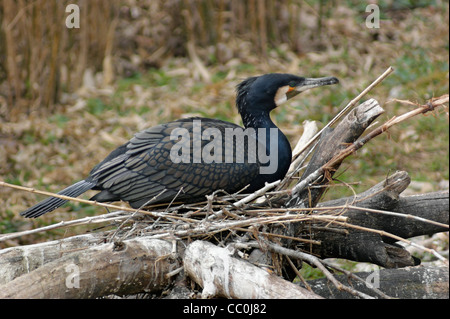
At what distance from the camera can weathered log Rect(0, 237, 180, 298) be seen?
2.84 meters

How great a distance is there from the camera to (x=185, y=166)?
154 inches

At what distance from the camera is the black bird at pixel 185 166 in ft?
12.8

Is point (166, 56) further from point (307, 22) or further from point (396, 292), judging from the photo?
point (396, 292)

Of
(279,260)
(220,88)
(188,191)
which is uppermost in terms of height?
(220,88)

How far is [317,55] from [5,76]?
158 inches

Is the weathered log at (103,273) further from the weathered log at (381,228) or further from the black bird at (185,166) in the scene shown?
the weathered log at (381,228)

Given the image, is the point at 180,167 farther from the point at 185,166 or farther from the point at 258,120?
the point at 258,120

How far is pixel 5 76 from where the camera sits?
25.0 feet

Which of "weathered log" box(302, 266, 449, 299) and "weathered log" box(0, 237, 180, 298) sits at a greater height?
"weathered log" box(0, 237, 180, 298)

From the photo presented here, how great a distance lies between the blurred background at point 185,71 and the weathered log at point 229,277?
2.49 m

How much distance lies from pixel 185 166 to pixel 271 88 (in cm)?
83

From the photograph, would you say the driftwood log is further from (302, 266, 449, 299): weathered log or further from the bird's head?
the bird's head

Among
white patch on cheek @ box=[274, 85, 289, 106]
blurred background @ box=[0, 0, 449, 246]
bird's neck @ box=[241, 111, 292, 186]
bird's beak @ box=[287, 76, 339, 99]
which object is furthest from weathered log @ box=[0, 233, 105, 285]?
blurred background @ box=[0, 0, 449, 246]
